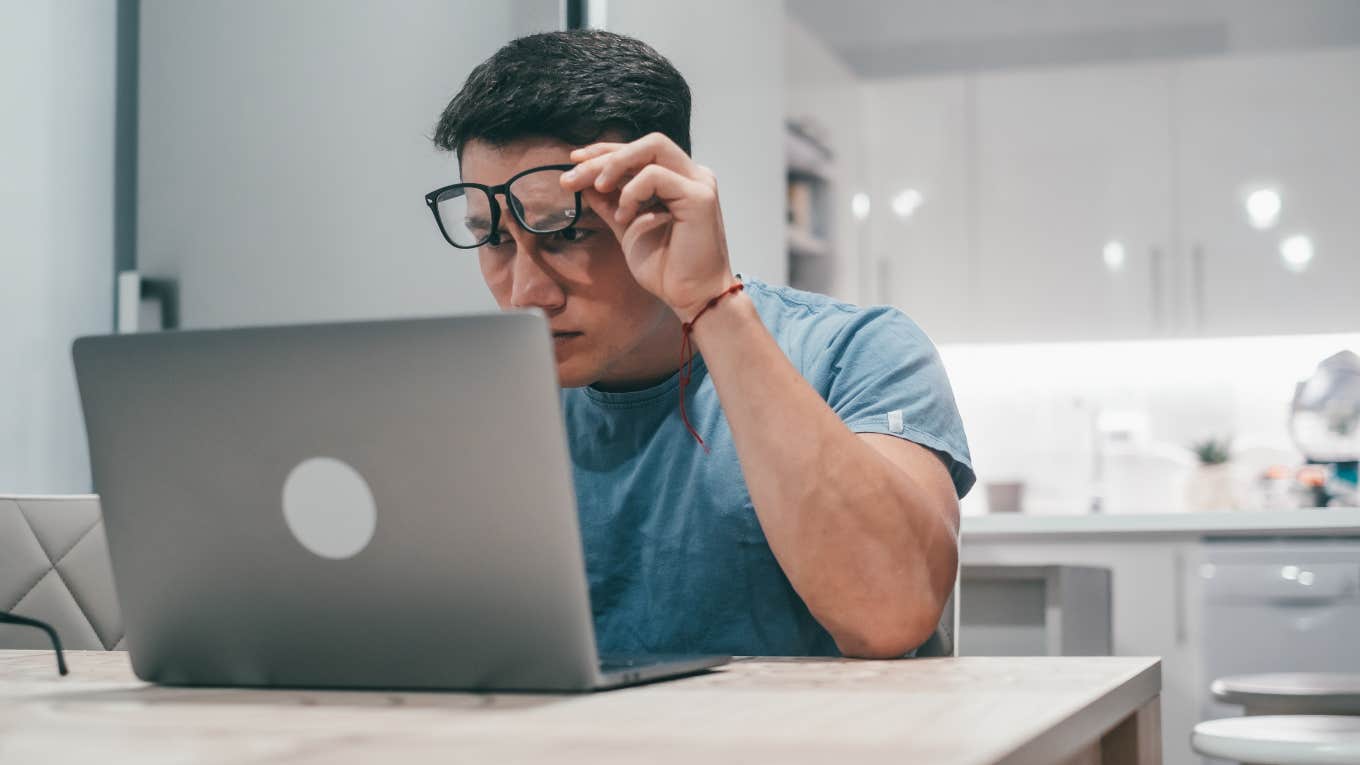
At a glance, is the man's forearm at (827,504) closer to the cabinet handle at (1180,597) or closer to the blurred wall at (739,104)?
the blurred wall at (739,104)

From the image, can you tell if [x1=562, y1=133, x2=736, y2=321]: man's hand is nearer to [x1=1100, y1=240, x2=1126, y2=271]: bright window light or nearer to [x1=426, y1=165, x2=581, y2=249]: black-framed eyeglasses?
[x1=426, y1=165, x2=581, y2=249]: black-framed eyeglasses

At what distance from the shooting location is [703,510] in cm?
116

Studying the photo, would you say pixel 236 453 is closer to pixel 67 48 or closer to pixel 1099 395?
pixel 67 48

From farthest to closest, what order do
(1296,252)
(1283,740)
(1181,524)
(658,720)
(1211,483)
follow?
→ (1296,252), (1211,483), (1181,524), (1283,740), (658,720)

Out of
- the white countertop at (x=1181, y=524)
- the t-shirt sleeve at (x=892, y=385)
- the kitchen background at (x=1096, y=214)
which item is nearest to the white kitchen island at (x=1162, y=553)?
the white countertop at (x=1181, y=524)

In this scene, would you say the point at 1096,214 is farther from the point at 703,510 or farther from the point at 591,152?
the point at 591,152

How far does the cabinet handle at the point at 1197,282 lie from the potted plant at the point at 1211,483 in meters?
0.46

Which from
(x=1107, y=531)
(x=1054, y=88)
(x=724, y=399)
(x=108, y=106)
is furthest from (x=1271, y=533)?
(x=108, y=106)

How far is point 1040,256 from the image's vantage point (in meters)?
4.14

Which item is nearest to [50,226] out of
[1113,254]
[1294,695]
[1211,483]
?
[1294,695]

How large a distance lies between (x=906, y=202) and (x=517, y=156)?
3266 mm

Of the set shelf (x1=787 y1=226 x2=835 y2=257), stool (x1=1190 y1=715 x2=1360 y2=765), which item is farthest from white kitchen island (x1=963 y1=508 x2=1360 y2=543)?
shelf (x1=787 y1=226 x2=835 y2=257)

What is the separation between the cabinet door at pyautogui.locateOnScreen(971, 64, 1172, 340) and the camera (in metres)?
4.02

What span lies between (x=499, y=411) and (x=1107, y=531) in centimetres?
243
